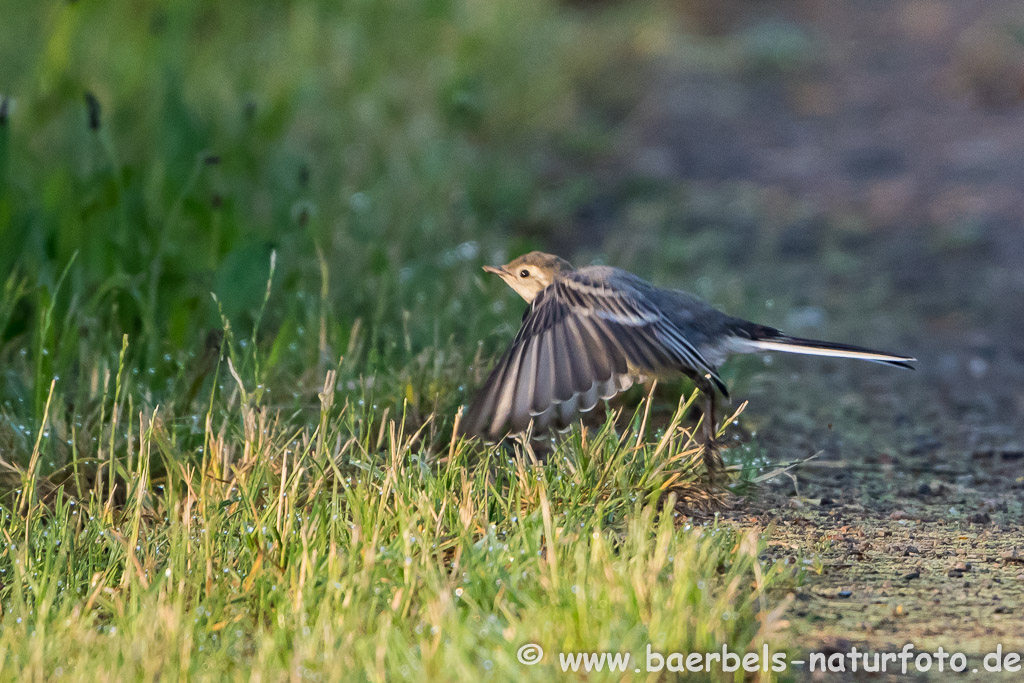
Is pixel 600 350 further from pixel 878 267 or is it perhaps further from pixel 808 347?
pixel 878 267

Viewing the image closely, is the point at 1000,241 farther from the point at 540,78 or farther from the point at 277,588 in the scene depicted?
the point at 277,588

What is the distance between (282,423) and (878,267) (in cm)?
399

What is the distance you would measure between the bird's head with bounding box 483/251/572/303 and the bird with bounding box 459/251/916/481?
0.12 metres

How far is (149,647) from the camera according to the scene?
8.29ft

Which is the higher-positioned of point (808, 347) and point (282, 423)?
point (808, 347)

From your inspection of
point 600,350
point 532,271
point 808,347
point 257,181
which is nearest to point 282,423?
point 532,271

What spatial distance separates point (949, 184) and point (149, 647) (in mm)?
6540

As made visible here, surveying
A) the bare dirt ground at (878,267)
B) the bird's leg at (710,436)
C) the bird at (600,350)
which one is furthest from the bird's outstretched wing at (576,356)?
the bare dirt ground at (878,267)

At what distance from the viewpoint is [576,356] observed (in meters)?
3.31

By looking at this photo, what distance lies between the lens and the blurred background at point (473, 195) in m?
4.29

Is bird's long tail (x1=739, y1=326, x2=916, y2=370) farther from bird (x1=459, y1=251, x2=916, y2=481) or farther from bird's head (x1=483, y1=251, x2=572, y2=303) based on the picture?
bird's head (x1=483, y1=251, x2=572, y2=303)

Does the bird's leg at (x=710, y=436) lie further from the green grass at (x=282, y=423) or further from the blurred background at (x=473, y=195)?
the blurred background at (x=473, y=195)

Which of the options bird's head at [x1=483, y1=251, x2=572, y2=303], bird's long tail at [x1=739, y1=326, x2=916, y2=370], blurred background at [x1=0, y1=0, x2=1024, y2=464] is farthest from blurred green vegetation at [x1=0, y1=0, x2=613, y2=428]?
bird's long tail at [x1=739, y1=326, x2=916, y2=370]

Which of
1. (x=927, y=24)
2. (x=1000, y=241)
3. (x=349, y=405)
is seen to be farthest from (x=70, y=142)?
(x=927, y=24)
